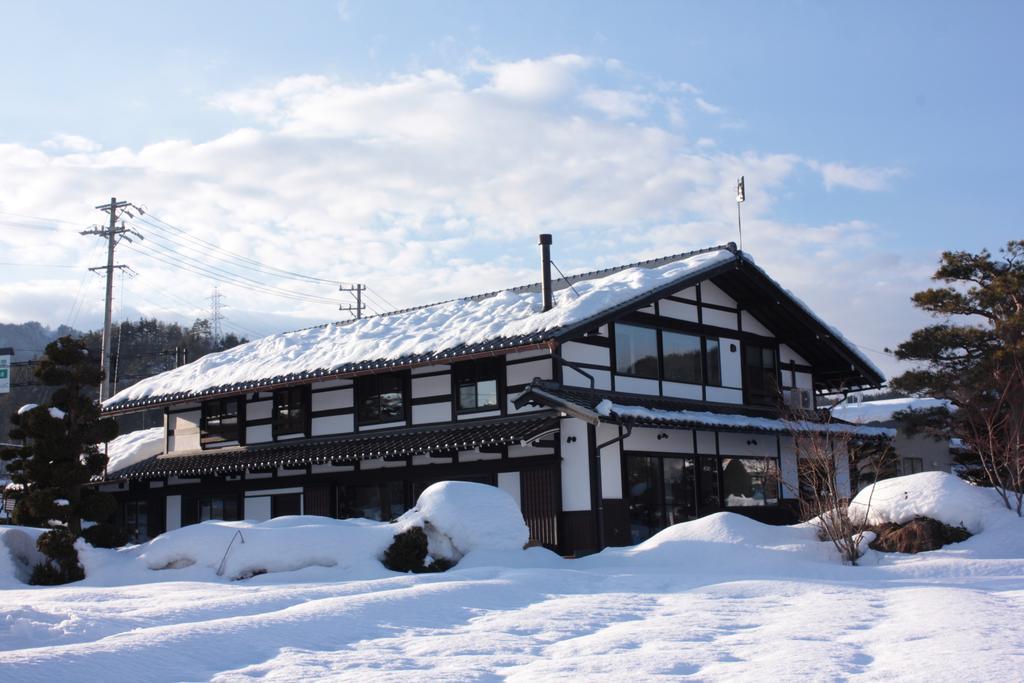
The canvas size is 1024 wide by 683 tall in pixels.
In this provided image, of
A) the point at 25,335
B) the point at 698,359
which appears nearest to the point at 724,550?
the point at 698,359

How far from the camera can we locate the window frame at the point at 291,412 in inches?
884

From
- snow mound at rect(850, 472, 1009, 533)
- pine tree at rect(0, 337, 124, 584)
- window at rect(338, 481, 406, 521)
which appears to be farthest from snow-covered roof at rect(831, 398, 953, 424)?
pine tree at rect(0, 337, 124, 584)

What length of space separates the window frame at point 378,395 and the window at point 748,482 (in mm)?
6730

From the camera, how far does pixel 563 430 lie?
17938mm

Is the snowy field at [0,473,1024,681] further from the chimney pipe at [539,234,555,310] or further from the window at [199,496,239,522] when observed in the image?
the window at [199,496,239,522]

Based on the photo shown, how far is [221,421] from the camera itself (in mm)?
24328

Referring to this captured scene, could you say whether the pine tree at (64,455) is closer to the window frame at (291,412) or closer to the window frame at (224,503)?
the window frame at (291,412)

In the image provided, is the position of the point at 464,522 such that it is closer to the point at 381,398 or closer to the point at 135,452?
the point at 381,398

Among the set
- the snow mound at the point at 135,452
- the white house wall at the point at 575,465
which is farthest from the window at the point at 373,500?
the snow mound at the point at 135,452

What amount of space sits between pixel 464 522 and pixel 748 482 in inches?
360

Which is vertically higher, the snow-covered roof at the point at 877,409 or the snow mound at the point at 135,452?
the snow-covered roof at the point at 877,409

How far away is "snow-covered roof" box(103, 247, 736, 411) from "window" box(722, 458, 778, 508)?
4.33m

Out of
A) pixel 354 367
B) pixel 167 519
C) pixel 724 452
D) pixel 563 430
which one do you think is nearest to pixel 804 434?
pixel 724 452

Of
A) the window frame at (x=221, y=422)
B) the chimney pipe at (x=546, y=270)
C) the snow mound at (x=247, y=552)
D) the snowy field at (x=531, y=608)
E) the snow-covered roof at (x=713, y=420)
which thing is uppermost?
the chimney pipe at (x=546, y=270)
